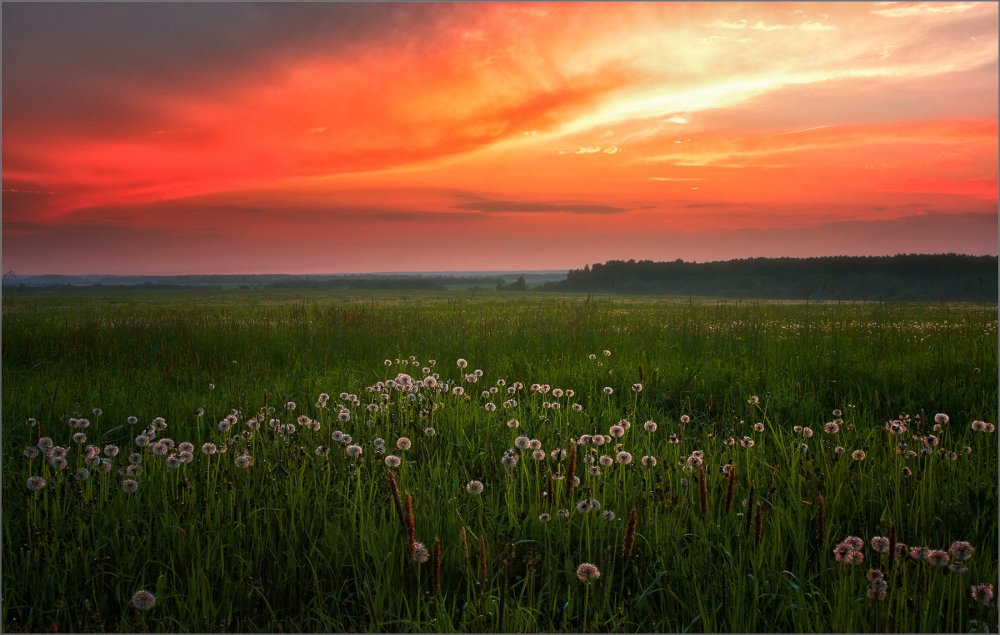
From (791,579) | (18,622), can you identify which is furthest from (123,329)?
(791,579)

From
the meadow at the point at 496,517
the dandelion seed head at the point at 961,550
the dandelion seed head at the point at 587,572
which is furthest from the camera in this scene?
the meadow at the point at 496,517

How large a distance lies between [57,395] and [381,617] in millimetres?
6417

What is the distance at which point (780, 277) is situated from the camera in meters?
73.1

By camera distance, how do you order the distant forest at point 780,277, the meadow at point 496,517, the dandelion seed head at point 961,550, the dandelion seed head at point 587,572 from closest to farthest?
the dandelion seed head at point 587,572
the dandelion seed head at point 961,550
the meadow at point 496,517
the distant forest at point 780,277

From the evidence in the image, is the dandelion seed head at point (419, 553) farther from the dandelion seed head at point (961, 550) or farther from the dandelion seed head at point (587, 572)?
the dandelion seed head at point (961, 550)

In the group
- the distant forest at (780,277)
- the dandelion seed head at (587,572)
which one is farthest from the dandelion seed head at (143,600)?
the distant forest at (780,277)

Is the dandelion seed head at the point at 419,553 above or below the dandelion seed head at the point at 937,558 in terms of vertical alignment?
below

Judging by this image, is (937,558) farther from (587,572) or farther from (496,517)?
(496,517)

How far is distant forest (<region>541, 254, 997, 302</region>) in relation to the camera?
54.5 metres

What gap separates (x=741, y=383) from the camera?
24.6 ft

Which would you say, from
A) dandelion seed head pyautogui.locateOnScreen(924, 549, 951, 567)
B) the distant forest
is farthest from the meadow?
the distant forest

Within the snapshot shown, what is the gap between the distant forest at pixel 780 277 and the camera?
179 ft

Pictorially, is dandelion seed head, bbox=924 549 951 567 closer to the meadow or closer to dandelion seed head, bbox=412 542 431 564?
the meadow

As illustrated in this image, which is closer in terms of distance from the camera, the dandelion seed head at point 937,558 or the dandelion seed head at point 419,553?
the dandelion seed head at point 937,558
